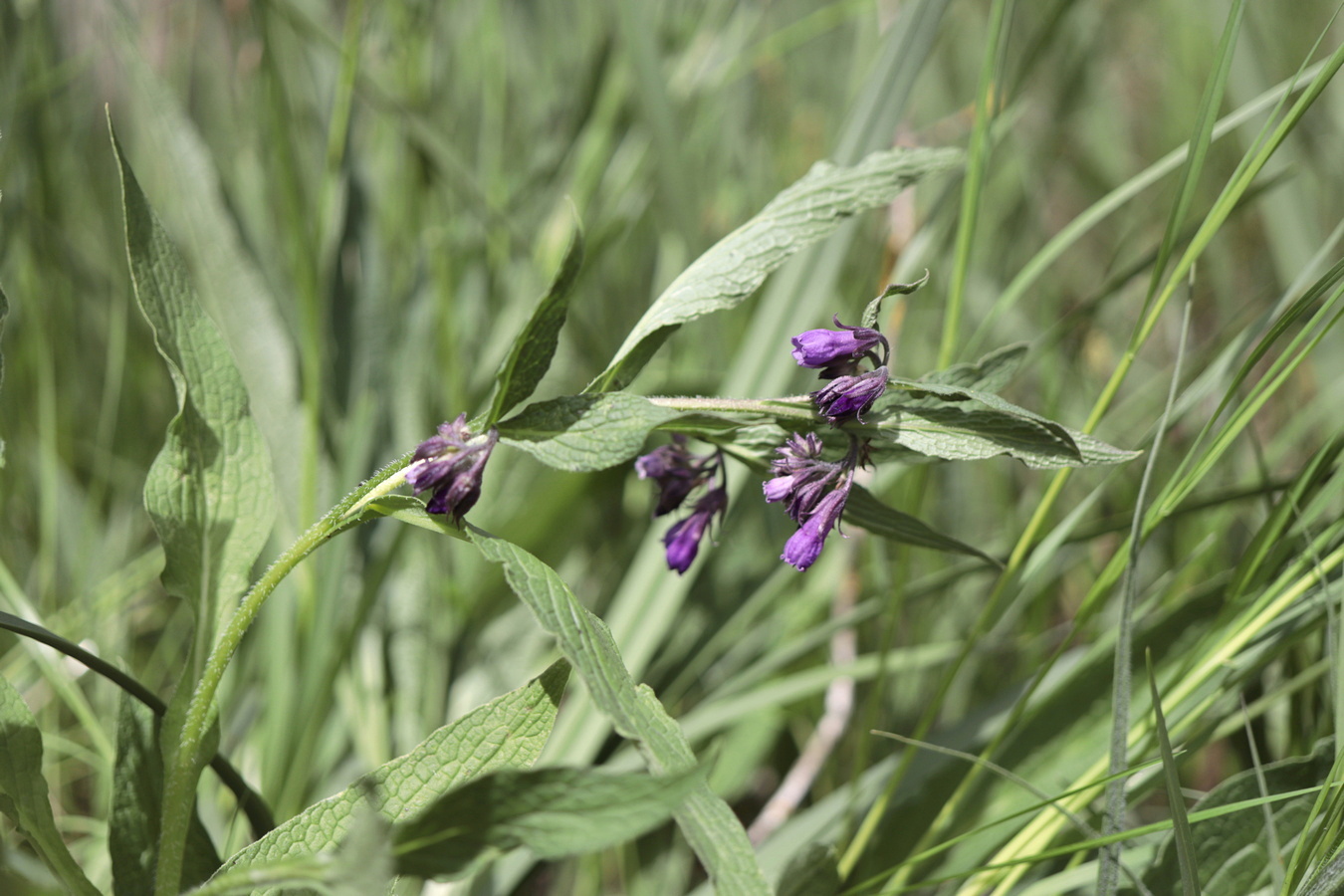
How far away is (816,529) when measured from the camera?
24.8 inches

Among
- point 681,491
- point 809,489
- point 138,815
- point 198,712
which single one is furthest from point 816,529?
point 138,815

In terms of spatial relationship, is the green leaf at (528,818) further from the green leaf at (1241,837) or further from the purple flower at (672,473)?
the green leaf at (1241,837)

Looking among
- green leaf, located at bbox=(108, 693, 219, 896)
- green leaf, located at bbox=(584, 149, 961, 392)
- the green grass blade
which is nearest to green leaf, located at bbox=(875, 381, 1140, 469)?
green leaf, located at bbox=(584, 149, 961, 392)

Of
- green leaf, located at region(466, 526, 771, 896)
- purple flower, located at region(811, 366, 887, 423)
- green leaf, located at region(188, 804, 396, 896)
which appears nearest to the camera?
green leaf, located at region(188, 804, 396, 896)

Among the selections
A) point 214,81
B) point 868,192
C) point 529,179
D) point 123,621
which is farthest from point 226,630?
point 214,81

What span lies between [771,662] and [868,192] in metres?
0.55

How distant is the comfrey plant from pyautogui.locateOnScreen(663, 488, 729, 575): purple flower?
3.0 inches

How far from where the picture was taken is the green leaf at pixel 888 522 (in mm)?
675

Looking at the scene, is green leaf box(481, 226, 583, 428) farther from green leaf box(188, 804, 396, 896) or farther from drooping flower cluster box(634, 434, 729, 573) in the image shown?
green leaf box(188, 804, 396, 896)

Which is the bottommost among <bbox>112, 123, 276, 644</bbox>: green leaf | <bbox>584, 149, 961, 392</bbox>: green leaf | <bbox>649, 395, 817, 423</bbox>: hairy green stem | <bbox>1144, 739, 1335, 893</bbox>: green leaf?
<bbox>1144, 739, 1335, 893</bbox>: green leaf

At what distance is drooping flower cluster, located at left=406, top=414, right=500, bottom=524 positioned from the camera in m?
0.57

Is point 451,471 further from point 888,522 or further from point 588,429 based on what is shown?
point 888,522

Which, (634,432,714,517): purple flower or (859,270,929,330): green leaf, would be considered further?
(634,432,714,517): purple flower

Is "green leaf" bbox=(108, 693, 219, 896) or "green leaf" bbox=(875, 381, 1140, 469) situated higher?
"green leaf" bbox=(108, 693, 219, 896)
